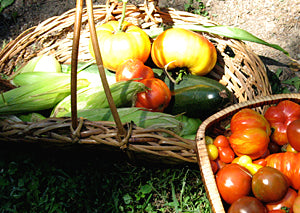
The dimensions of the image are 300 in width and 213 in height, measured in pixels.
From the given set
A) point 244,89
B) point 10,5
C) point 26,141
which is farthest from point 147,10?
point 10,5

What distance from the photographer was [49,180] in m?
1.50

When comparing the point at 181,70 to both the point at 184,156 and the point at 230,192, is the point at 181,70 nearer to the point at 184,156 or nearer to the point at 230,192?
the point at 184,156

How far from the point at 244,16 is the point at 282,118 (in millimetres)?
1698

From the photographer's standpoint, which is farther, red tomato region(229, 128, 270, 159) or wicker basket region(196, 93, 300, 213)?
red tomato region(229, 128, 270, 159)

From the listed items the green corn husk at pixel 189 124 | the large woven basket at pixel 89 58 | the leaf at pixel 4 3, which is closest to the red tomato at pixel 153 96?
the green corn husk at pixel 189 124

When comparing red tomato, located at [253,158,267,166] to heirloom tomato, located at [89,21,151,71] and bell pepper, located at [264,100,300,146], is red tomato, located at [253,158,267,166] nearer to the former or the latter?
bell pepper, located at [264,100,300,146]

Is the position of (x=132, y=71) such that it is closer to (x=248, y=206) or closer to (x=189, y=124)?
(x=189, y=124)

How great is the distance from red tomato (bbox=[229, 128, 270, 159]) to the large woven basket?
0.65 feet

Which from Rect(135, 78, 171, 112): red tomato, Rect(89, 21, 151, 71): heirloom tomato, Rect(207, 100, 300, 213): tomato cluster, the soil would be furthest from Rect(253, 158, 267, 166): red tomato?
the soil

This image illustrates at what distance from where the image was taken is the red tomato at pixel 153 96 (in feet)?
4.99

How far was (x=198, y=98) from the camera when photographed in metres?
1.64

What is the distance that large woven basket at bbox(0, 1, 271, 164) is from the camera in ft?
3.95

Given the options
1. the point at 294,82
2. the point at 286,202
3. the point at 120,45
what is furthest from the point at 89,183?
the point at 294,82

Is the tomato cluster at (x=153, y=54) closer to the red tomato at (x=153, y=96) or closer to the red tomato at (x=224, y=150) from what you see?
the red tomato at (x=153, y=96)
